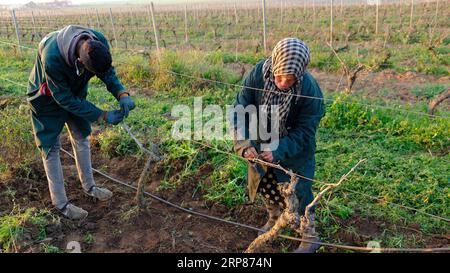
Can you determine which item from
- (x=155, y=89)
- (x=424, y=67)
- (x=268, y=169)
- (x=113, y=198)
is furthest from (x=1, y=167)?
(x=424, y=67)

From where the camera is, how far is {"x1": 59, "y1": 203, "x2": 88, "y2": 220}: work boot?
3254 millimetres

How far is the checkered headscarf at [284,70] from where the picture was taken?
2.24 m

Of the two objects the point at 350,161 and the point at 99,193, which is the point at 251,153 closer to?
the point at 99,193

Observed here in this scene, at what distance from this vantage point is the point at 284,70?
2.27m

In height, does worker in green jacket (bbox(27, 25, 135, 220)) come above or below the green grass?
above

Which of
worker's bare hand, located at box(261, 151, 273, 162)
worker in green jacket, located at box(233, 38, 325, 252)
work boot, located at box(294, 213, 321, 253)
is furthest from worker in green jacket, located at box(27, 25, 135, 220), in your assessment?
work boot, located at box(294, 213, 321, 253)

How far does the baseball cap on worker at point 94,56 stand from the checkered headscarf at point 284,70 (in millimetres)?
1010

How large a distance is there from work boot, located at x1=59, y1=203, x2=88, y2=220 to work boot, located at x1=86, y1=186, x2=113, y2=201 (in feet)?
0.80

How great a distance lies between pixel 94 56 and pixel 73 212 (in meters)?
1.36

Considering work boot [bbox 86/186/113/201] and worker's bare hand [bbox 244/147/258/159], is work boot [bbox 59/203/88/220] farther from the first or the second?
worker's bare hand [bbox 244/147/258/159]

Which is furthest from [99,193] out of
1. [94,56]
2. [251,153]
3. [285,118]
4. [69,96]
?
[285,118]

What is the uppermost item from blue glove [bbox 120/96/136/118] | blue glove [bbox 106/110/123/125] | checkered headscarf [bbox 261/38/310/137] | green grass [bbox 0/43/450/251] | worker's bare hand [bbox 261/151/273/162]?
checkered headscarf [bbox 261/38/310/137]

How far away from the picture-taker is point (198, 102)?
6109mm

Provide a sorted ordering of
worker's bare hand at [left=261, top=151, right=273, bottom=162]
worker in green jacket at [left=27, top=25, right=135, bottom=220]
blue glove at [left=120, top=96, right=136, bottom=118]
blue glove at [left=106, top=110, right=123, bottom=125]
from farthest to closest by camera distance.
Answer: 1. blue glove at [left=120, top=96, right=136, bottom=118]
2. blue glove at [left=106, top=110, right=123, bottom=125]
3. worker in green jacket at [left=27, top=25, right=135, bottom=220]
4. worker's bare hand at [left=261, top=151, right=273, bottom=162]
